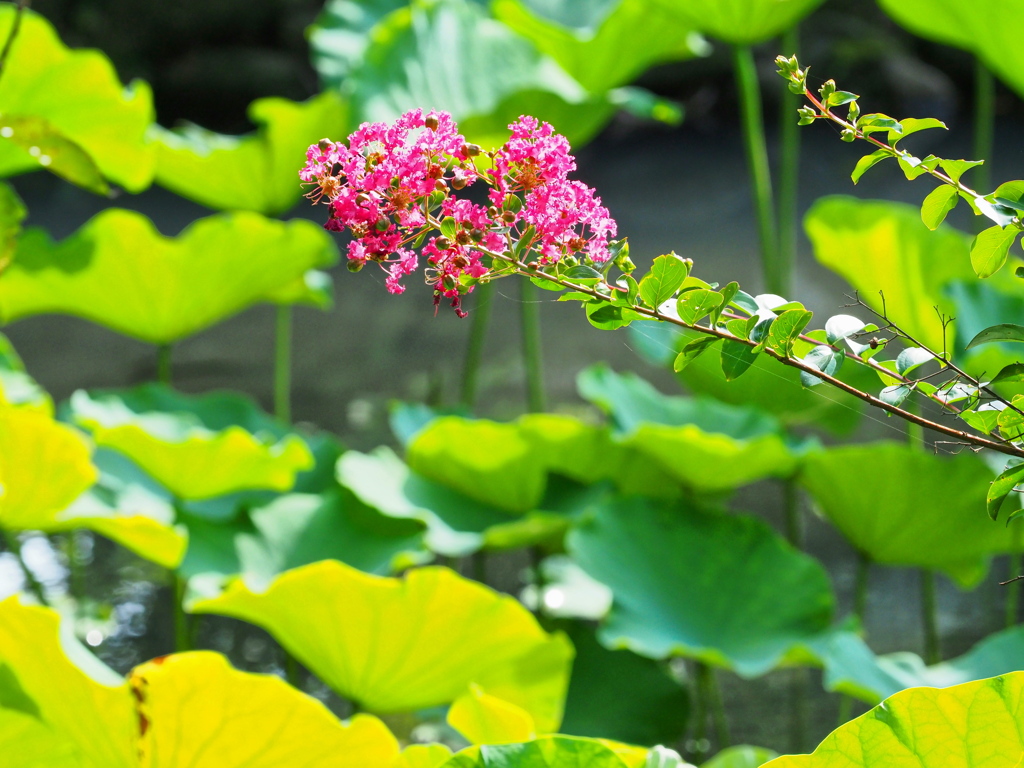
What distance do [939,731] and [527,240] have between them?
0.78 feet

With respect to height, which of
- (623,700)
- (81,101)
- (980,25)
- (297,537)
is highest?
(980,25)

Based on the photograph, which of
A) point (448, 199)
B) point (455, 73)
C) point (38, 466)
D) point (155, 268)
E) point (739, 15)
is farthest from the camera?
point (455, 73)

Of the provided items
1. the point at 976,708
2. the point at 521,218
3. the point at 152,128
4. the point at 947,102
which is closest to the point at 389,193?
the point at 521,218

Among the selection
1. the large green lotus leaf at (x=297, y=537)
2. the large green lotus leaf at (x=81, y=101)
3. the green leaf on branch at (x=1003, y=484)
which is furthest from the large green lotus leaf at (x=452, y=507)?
the green leaf on branch at (x=1003, y=484)

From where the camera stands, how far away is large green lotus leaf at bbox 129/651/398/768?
52 centimetres

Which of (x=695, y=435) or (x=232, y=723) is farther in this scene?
(x=695, y=435)

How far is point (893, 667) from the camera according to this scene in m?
0.85

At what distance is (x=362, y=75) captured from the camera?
4.18 ft

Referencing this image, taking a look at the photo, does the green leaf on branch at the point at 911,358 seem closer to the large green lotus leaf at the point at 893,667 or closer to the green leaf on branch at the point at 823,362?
the green leaf on branch at the point at 823,362

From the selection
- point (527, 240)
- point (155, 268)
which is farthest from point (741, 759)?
point (155, 268)

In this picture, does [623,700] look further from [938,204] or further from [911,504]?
[938,204]

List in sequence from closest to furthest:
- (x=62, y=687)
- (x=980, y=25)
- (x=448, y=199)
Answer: (x=448, y=199) < (x=62, y=687) < (x=980, y=25)

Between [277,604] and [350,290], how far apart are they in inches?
69.2

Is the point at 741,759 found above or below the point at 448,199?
below
